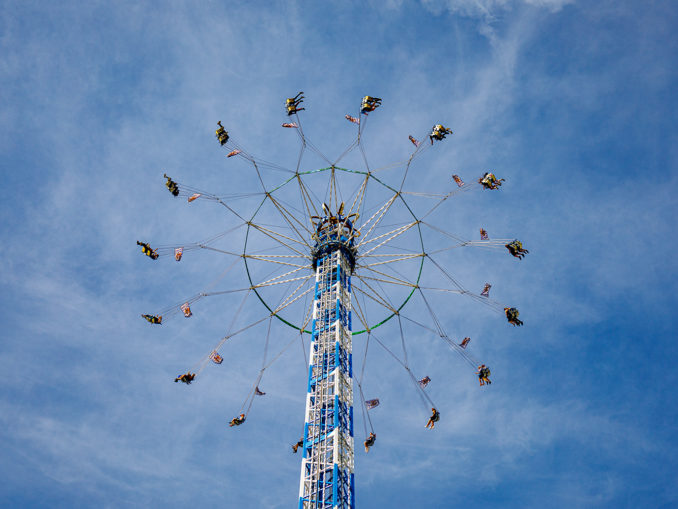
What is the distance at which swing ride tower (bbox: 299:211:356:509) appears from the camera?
4122 cm

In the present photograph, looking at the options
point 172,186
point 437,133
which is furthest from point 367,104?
point 172,186

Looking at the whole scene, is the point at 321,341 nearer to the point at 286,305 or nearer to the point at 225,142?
the point at 286,305

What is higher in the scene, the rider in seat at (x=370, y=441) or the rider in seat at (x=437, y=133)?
the rider in seat at (x=437, y=133)

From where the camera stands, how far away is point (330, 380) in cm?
4641

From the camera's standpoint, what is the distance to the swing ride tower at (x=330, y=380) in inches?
1623

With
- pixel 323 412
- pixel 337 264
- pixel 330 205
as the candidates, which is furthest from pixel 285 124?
pixel 323 412

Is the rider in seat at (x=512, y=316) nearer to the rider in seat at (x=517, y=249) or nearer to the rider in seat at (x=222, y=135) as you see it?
the rider in seat at (x=517, y=249)

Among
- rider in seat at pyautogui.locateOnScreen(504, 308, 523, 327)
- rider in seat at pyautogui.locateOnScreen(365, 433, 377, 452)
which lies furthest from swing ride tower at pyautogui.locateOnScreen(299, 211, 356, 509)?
rider in seat at pyautogui.locateOnScreen(504, 308, 523, 327)

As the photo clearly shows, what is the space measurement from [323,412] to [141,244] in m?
21.9

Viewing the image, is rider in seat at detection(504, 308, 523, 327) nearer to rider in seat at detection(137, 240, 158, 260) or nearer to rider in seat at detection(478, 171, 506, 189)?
rider in seat at detection(478, 171, 506, 189)

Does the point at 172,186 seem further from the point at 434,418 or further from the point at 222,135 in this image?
the point at 434,418

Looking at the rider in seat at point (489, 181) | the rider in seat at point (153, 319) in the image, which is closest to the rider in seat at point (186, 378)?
the rider in seat at point (153, 319)

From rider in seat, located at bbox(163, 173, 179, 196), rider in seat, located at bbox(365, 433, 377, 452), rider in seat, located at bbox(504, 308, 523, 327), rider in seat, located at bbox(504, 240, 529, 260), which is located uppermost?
rider in seat, located at bbox(163, 173, 179, 196)

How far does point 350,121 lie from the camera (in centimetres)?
5462
